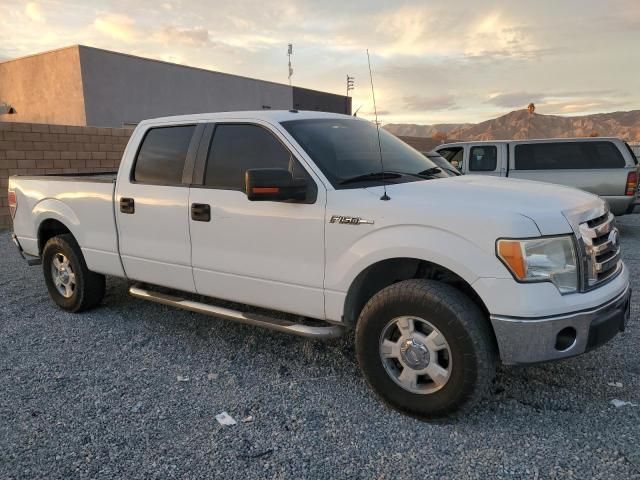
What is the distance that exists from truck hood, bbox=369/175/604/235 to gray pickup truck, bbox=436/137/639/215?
276 inches

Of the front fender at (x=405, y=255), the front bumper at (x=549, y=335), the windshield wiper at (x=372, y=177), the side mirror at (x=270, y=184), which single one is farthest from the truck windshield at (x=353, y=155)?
the front bumper at (x=549, y=335)

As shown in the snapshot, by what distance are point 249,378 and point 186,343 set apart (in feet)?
3.19

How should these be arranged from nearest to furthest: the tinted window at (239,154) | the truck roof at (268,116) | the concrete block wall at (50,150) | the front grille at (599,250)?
the front grille at (599,250) → the tinted window at (239,154) → the truck roof at (268,116) → the concrete block wall at (50,150)

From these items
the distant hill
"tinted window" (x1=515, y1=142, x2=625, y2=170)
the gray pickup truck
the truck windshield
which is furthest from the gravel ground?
the distant hill

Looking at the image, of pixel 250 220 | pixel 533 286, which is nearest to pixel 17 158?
pixel 250 220

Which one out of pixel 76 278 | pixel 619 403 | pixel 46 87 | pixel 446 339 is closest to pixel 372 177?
pixel 446 339

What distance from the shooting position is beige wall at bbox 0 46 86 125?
61.3 ft

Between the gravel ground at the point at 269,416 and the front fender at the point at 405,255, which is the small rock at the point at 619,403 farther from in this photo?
the front fender at the point at 405,255

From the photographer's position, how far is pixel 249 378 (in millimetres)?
3807

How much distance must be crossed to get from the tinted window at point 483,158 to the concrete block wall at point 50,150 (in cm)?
747

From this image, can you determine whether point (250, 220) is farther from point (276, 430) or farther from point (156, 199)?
point (276, 430)

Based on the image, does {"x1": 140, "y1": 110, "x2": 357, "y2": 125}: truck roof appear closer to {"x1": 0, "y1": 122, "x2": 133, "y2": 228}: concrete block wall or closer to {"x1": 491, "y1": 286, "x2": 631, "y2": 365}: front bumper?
{"x1": 491, "y1": 286, "x2": 631, "y2": 365}: front bumper

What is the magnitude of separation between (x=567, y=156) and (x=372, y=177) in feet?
26.2

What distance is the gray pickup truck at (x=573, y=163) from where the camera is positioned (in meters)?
9.71
